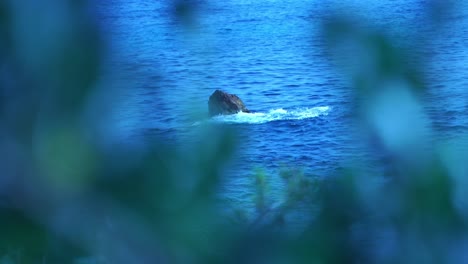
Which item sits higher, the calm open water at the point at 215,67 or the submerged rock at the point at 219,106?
the calm open water at the point at 215,67

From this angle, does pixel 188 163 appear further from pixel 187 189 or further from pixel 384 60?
pixel 384 60

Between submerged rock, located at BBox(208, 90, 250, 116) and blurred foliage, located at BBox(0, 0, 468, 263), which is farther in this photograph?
submerged rock, located at BBox(208, 90, 250, 116)

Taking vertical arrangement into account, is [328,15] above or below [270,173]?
above

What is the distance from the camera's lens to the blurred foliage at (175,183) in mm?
606

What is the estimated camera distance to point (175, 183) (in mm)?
671

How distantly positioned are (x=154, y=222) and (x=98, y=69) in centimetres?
14

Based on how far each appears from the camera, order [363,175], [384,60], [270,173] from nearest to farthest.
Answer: [384,60]
[363,175]
[270,173]

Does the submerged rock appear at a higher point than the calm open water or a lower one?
lower

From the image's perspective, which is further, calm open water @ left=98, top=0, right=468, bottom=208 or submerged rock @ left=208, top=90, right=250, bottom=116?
submerged rock @ left=208, top=90, right=250, bottom=116

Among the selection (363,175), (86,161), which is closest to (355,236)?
(363,175)

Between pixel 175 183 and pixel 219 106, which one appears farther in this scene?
pixel 219 106

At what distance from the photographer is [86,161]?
2.03 ft

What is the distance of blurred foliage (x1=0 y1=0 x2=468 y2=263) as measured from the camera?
0.61 meters

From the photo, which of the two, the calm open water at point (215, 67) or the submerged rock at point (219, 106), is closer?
the calm open water at point (215, 67)
